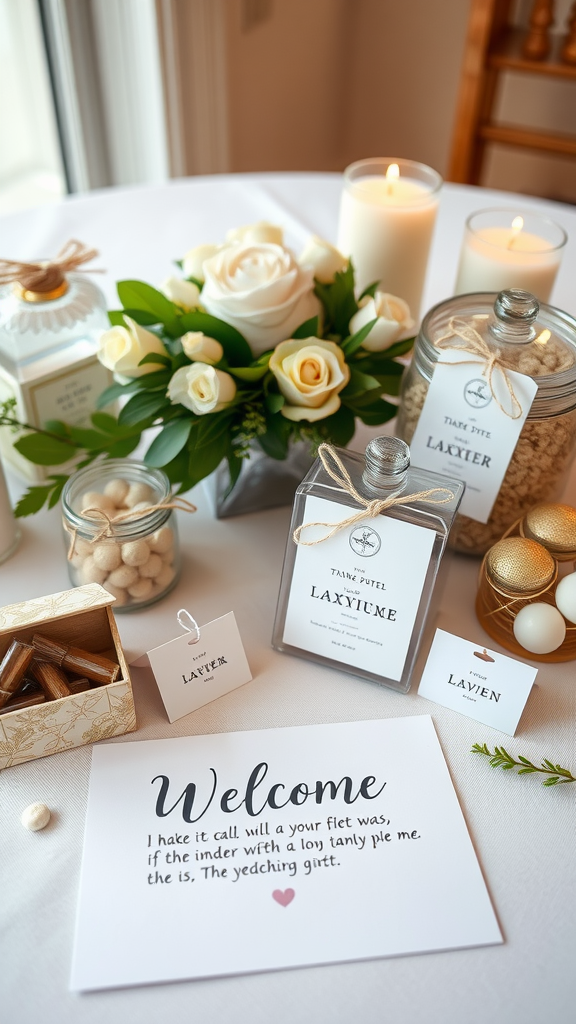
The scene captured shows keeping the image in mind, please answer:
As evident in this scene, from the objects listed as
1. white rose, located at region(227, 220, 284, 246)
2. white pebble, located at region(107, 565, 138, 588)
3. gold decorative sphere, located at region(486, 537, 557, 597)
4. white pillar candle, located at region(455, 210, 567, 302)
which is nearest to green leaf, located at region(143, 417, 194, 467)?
white pebble, located at region(107, 565, 138, 588)

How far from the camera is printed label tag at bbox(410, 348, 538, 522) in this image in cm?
77

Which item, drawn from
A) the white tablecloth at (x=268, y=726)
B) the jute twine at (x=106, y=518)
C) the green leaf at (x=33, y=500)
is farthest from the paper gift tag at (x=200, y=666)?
the green leaf at (x=33, y=500)

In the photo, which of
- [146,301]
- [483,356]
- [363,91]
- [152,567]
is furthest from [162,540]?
[363,91]

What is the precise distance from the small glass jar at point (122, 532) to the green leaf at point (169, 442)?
2 cm

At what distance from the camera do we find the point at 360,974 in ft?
1.89

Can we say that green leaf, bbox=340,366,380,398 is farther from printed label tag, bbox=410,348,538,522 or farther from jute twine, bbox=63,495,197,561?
jute twine, bbox=63,495,197,561

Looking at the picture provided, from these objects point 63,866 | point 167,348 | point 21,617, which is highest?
point 167,348

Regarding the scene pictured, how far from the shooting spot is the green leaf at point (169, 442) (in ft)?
2.60

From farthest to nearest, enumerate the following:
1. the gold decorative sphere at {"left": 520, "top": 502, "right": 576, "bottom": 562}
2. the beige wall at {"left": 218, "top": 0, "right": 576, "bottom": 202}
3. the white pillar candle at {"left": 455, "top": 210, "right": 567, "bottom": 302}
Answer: the beige wall at {"left": 218, "top": 0, "right": 576, "bottom": 202} < the white pillar candle at {"left": 455, "top": 210, "right": 567, "bottom": 302} < the gold decorative sphere at {"left": 520, "top": 502, "right": 576, "bottom": 562}

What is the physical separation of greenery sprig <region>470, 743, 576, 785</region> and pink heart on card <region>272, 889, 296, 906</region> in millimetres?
207

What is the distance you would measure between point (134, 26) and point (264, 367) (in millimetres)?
1305

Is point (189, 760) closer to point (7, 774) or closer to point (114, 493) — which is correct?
point (7, 774)

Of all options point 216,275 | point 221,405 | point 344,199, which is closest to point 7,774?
point 221,405

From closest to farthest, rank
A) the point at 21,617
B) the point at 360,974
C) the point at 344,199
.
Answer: the point at 360,974, the point at 21,617, the point at 344,199
